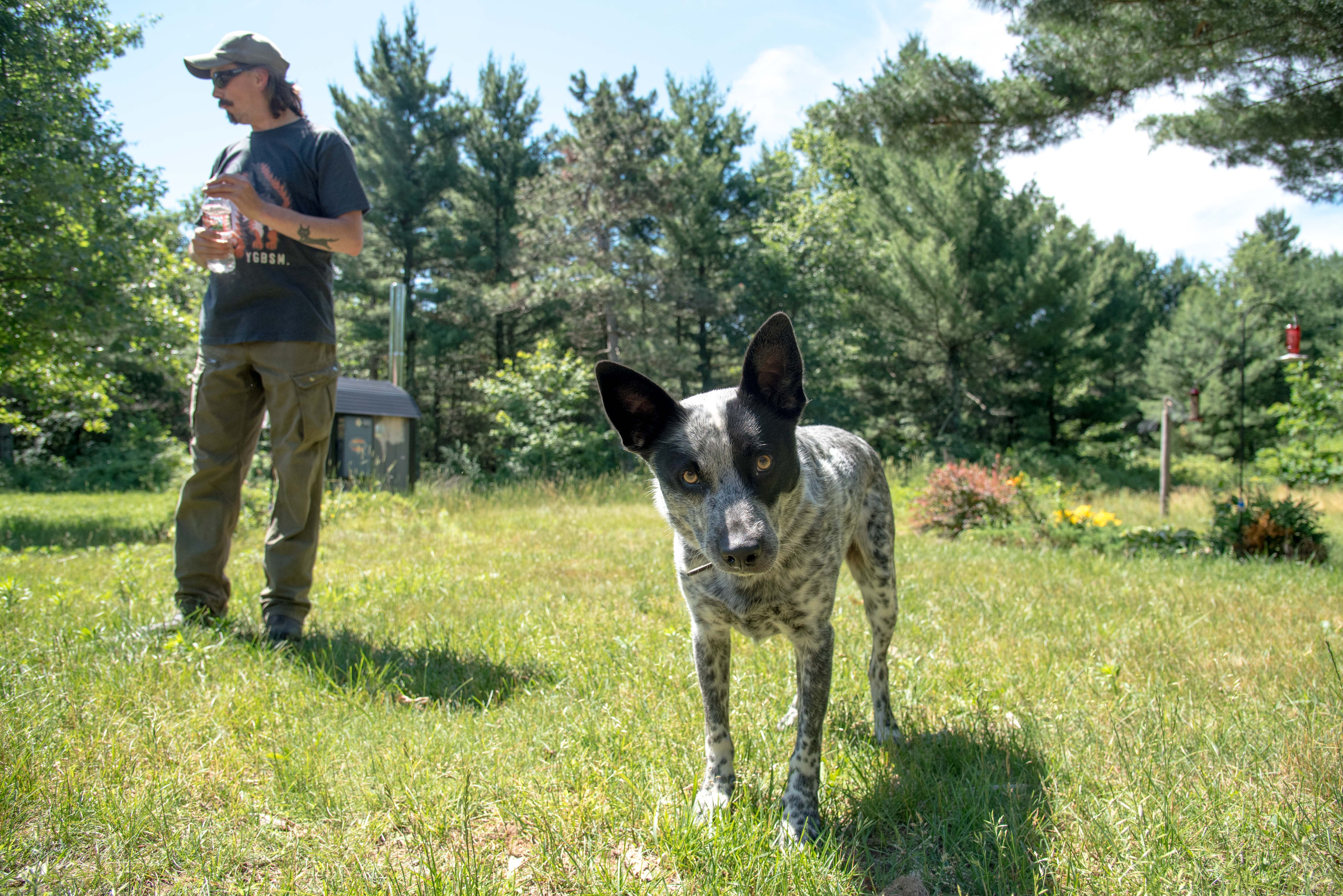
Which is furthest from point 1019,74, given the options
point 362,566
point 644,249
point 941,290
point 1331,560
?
point 644,249

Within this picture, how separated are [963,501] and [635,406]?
7.79 m

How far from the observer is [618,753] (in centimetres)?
231

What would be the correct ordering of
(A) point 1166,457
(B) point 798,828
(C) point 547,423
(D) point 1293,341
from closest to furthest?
(B) point 798,828
(D) point 1293,341
(A) point 1166,457
(C) point 547,423

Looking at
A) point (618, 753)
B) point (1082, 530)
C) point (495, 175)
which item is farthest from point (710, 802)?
point (495, 175)

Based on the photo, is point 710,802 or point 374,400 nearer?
point 710,802

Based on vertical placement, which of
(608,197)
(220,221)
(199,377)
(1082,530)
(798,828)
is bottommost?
(798,828)

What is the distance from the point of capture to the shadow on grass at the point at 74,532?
273 inches

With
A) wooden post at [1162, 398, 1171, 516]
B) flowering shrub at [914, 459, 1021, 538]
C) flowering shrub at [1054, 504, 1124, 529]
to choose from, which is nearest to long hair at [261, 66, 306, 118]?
flowering shrub at [1054, 504, 1124, 529]

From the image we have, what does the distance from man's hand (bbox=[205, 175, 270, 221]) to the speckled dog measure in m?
1.89

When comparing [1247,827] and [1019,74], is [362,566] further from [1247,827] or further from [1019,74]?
[1019,74]

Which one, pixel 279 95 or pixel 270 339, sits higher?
pixel 279 95

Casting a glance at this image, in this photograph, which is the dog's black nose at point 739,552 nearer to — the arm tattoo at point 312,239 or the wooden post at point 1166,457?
the arm tattoo at point 312,239

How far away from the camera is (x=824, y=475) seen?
243cm

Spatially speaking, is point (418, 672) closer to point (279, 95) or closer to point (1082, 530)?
point (279, 95)
